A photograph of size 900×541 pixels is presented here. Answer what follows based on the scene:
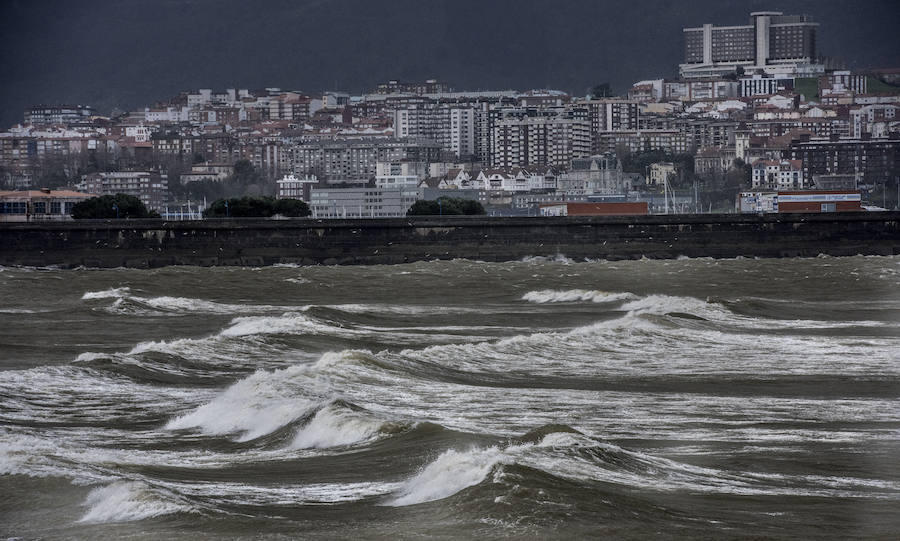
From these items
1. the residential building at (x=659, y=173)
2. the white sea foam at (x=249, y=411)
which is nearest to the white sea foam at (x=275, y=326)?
the white sea foam at (x=249, y=411)

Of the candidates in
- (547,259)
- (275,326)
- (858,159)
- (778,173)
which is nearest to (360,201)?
(778,173)

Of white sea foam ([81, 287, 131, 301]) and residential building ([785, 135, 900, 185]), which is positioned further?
residential building ([785, 135, 900, 185])

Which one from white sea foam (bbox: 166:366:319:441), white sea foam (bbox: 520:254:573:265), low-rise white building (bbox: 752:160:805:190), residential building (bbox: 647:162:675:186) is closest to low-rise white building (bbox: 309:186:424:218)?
low-rise white building (bbox: 752:160:805:190)

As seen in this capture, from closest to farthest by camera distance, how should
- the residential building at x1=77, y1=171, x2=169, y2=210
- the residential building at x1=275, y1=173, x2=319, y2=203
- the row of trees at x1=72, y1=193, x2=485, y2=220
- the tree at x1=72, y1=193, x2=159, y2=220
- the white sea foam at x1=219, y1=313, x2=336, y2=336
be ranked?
1. the white sea foam at x1=219, y1=313, x2=336, y2=336
2. the tree at x1=72, y1=193, x2=159, y2=220
3. the row of trees at x1=72, y1=193, x2=485, y2=220
4. the residential building at x1=275, y1=173, x2=319, y2=203
5. the residential building at x1=77, y1=171, x2=169, y2=210

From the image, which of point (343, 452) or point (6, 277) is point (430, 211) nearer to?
point (6, 277)

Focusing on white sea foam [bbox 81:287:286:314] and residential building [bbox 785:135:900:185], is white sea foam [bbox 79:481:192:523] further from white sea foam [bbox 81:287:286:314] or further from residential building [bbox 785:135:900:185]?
residential building [bbox 785:135:900:185]

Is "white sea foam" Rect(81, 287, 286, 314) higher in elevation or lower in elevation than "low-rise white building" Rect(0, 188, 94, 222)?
lower

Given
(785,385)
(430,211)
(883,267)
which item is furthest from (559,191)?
(785,385)
